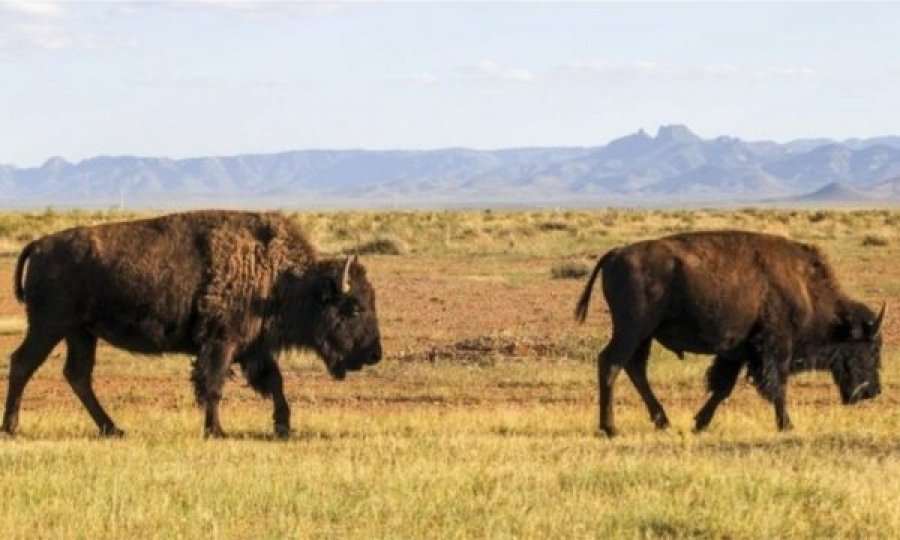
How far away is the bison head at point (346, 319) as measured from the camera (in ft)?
45.9

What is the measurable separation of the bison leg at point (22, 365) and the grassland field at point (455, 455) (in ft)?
0.91

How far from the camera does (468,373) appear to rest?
19109 millimetres

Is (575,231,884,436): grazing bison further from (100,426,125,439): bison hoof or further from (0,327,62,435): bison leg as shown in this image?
(0,327,62,435): bison leg

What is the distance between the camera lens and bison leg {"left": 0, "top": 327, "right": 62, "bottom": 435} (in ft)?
44.8

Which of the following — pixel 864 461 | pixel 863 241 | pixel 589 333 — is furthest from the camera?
pixel 863 241

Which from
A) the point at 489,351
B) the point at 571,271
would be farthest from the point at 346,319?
the point at 571,271

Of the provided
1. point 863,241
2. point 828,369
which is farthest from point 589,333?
point 863,241

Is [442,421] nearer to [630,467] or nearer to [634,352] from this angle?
[634,352]

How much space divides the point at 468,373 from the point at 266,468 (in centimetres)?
835

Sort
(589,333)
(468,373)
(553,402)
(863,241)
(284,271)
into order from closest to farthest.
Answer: (284,271) → (553,402) → (468,373) → (589,333) → (863,241)

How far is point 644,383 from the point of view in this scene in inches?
567

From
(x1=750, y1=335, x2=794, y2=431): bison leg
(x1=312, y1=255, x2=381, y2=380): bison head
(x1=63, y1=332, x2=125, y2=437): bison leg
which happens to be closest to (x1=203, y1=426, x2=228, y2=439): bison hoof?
(x1=63, y1=332, x2=125, y2=437): bison leg

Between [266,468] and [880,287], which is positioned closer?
[266,468]

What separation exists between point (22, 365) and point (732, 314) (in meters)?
6.81
